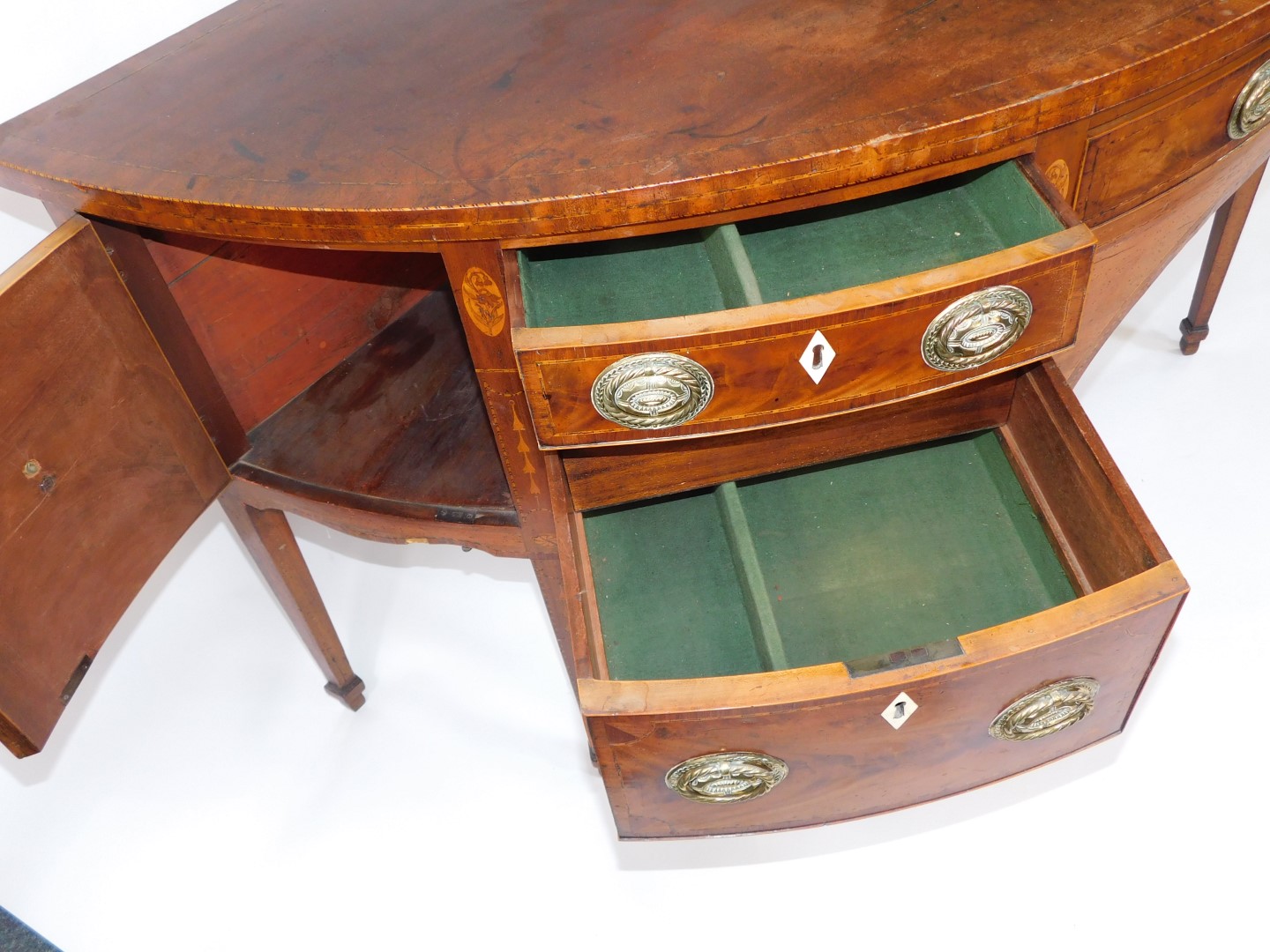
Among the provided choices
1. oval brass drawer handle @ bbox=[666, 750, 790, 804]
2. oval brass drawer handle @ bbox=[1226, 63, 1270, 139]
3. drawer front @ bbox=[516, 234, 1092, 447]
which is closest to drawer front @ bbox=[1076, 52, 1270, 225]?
oval brass drawer handle @ bbox=[1226, 63, 1270, 139]

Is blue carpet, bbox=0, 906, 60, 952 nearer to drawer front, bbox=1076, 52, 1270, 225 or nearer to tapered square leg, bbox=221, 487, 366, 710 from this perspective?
tapered square leg, bbox=221, 487, 366, 710

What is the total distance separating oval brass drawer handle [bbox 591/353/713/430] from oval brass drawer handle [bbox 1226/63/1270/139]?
1.79 ft

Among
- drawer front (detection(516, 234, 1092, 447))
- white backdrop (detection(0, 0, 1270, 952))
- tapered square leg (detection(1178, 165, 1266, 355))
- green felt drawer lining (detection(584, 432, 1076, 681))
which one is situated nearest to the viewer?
drawer front (detection(516, 234, 1092, 447))

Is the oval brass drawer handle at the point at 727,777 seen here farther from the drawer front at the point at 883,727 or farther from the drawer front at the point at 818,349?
the drawer front at the point at 818,349

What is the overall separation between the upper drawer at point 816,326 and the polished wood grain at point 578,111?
0.09 m

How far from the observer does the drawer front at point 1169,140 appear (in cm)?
103

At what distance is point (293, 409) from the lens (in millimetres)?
1331

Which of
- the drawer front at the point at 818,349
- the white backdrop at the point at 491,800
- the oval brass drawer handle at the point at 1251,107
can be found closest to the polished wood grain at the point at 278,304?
the white backdrop at the point at 491,800

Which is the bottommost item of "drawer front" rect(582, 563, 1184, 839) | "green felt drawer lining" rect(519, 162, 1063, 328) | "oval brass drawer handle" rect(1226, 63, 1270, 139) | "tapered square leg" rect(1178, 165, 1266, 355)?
"drawer front" rect(582, 563, 1184, 839)

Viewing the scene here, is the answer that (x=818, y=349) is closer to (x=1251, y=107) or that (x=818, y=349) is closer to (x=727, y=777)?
(x=727, y=777)

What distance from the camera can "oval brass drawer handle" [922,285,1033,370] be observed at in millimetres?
917

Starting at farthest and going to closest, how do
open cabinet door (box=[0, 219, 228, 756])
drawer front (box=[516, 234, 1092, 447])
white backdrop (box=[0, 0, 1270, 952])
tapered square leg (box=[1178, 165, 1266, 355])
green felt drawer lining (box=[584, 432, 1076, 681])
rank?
1. tapered square leg (box=[1178, 165, 1266, 355])
2. white backdrop (box=[0, 0, 1270, 952])
3. green felt drawer lining (box=[584, 432, 1076, 681])
4. open cabinet door (box=[0, 219, 228, 756])
5. drawer front (box=[516, 234, 1092, 447])

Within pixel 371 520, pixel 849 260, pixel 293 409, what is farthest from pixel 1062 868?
pixel 293 409

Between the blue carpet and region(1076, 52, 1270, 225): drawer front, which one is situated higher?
region(1076, 52, 1270, 225): drawer front
